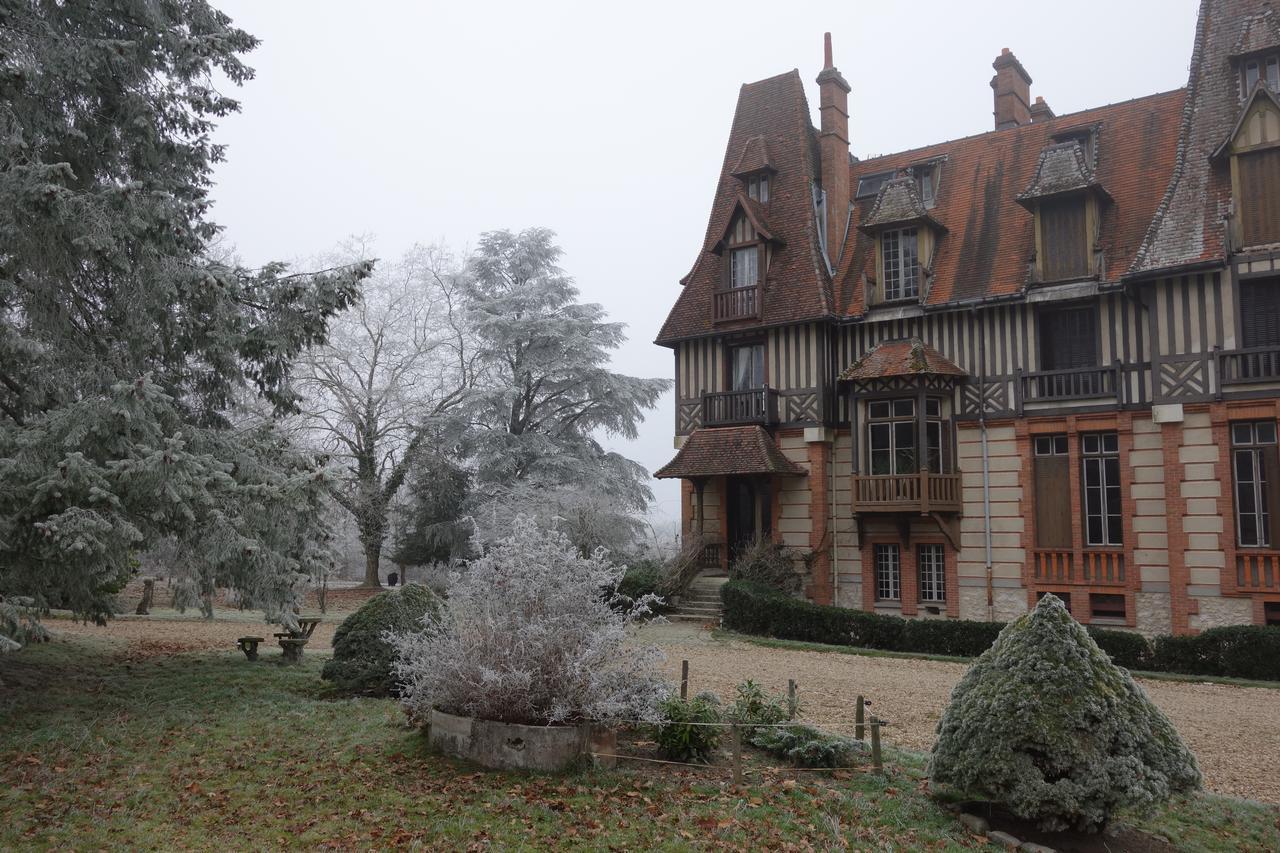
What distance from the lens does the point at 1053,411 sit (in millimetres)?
19578

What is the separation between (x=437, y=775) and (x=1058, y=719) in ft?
15.1

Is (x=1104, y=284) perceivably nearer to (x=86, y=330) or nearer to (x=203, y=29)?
(x=203, y=29)

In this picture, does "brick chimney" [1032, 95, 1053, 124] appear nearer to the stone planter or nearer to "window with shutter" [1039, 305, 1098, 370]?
"window with shutter" [1039, 305, 1098, 370]

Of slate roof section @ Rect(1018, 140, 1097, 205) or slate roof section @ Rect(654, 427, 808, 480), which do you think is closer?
slate roof section @ Rect(1018, 140, 1097, 205)

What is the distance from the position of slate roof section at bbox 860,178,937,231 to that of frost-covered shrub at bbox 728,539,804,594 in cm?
816

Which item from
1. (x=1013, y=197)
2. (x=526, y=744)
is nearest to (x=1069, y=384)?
(x=1013, y=197)

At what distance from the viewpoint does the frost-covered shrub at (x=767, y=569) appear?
21.1 meters

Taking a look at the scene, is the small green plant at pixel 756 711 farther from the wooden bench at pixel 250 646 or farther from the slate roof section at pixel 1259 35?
the slate roof section at pixel 1259 35

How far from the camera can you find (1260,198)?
57.7ft

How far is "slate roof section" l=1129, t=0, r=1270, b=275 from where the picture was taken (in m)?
17.8

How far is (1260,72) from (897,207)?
743cm

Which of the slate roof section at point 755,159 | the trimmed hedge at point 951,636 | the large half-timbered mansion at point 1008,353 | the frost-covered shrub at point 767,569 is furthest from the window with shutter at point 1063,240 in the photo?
the frost-covered shrub at point 767,569

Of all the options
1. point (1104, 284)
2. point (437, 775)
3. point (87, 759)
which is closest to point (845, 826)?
point (437, 775)

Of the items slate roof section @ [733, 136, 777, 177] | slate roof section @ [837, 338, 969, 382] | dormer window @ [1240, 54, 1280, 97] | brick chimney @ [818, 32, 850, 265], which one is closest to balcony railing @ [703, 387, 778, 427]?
slate roof section @ [837, 338, 969, 382]
